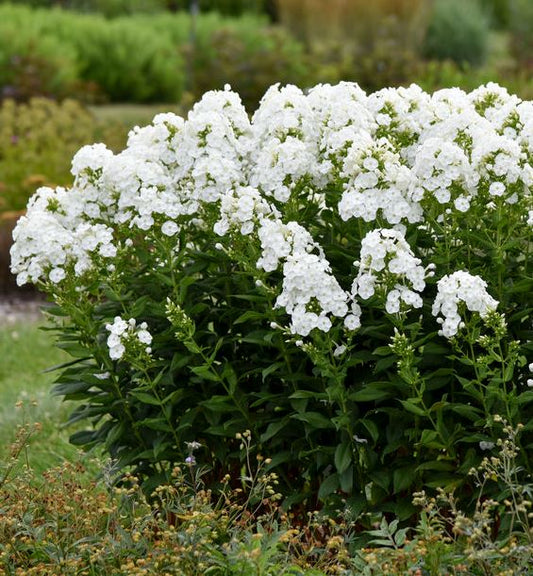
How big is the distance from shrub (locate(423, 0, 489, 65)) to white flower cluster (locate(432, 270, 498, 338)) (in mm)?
16937

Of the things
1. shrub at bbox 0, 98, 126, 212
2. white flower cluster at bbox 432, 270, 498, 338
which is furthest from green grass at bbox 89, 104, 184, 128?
white flower cluster at bbox 432, 270, 498, 338

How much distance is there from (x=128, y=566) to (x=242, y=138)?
5.39 feet

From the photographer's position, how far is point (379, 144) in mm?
3676

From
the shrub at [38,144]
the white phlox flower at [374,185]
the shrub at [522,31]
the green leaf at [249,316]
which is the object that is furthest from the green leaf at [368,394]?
the shrub at [522,31]

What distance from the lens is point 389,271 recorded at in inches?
134

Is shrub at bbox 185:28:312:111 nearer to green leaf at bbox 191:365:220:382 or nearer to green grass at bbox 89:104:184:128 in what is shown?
green grass at bbox 89:104:184:128

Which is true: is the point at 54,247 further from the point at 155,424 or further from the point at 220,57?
the point at 220,57

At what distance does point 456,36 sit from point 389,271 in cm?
1718

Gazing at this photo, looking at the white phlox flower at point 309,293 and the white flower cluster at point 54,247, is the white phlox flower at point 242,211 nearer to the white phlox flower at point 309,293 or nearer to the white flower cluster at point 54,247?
the white phlox flower at point 309,293

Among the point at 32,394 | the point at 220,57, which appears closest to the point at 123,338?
the point at 32,394

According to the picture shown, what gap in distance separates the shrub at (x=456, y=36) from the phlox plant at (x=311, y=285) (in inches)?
637

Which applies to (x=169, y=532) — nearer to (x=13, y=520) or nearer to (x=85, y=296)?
(x=13, y=520)

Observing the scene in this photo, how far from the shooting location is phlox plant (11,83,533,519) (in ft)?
11.6

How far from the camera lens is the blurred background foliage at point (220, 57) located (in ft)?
43.5
